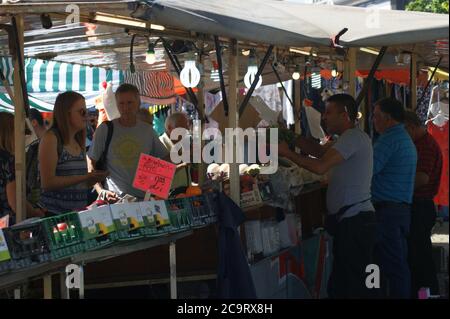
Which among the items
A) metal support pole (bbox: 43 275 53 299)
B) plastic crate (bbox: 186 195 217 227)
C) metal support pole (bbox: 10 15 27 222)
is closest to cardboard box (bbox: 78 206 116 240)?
metal support pole (bbox: 43 275 53 299)

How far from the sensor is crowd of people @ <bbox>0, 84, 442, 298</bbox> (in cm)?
435

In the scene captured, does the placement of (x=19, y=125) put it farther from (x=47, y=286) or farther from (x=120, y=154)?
(x=120, y=154)

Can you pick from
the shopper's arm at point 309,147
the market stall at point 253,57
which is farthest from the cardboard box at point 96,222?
the shopper's arm at point 309,147

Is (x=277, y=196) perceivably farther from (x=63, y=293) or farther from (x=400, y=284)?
(x=63, y=293)

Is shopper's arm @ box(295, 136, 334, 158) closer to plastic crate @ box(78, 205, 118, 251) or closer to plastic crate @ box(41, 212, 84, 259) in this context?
plastic crate @ box(78, 205, 118, 251)

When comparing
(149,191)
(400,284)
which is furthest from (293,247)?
(149,191)

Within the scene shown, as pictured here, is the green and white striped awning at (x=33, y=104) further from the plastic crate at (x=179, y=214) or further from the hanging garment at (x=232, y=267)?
the hanging garment at (x=232, y=267)

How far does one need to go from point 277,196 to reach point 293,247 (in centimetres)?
51

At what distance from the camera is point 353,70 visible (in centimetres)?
683

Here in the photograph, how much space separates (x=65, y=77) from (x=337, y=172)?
5155 millimetres

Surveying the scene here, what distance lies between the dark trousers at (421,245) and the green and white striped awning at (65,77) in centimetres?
443

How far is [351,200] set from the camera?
5.03 m

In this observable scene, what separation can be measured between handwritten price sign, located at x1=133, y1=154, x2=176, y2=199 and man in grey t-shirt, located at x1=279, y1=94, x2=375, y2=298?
103 centimetres

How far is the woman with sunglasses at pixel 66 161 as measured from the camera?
14.0ft
